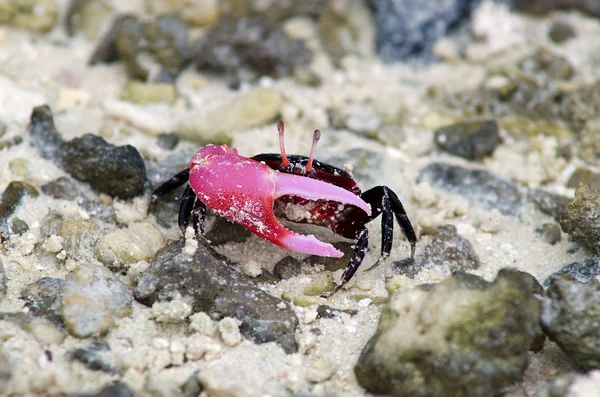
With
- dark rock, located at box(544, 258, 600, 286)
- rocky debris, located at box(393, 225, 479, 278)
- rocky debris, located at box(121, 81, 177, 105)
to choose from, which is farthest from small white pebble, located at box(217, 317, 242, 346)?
rocky debris, located at box(121, 81, 177, 105)

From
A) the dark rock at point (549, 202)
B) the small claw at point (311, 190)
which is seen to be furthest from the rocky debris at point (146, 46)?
the dark rock at point (549, 202)

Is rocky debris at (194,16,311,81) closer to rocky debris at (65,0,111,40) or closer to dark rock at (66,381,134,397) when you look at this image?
rocky debris at (65,0,111,40)

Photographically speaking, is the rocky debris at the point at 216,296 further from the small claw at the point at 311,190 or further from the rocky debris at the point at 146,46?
the rocky debris at the point at 146,46

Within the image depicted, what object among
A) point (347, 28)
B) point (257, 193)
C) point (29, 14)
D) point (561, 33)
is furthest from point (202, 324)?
point (561, 33)

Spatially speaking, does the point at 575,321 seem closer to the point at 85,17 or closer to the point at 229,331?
the point at 229,331

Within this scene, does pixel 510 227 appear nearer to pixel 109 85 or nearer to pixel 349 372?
pixel 349 372

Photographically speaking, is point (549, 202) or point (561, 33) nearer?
point (549, 202)
